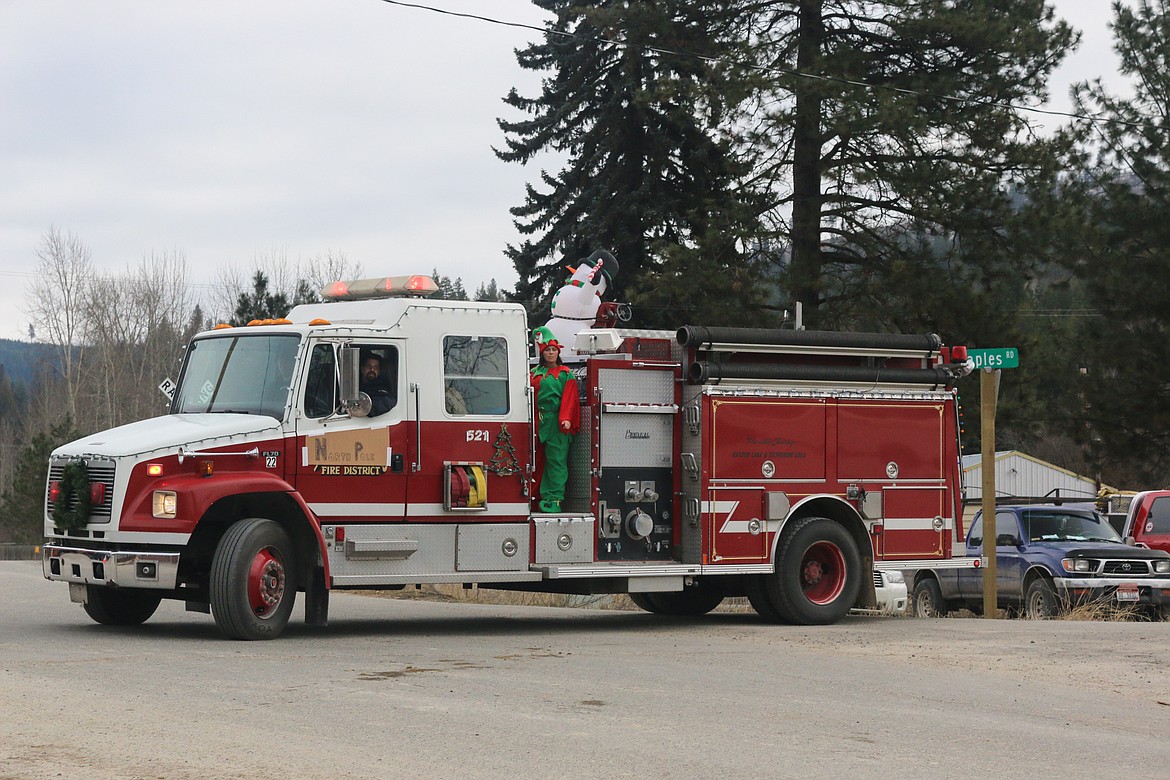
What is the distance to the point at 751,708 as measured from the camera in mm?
9352

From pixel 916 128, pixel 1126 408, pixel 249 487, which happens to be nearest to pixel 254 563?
pixel 249 487

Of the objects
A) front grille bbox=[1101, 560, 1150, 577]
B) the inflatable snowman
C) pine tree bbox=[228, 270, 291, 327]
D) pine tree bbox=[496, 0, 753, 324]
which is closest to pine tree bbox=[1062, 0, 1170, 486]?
pine tree bbox=[496, 0, 753, 324]

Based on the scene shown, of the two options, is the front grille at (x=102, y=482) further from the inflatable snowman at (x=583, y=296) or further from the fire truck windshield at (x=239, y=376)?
the inflatable snowman at (x=583, y=296)

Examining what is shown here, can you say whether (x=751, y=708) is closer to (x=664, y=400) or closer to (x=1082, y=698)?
(x=1082, y=698)

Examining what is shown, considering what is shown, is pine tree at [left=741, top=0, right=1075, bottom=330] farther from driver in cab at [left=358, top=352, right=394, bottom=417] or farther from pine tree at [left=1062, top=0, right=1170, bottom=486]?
driver in cab at [left=358, top=352, right=394, bottom=417]

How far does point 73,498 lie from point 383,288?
3390mm

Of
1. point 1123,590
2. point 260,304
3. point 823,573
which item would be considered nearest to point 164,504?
point 823,573

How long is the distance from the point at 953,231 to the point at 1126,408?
5169mm

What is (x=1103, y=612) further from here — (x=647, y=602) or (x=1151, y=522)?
(x=647, y=602)

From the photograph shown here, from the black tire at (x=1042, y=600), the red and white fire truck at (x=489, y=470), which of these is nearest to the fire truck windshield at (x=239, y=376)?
the red and white fire truck at (x=489, y=470)

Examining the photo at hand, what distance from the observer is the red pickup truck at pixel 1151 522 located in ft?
73.1

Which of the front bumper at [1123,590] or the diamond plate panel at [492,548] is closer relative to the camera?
the diamond plate panel at [492,548]

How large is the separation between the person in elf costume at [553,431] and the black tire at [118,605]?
12.1ft

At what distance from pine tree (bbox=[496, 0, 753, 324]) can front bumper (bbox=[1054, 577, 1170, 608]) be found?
11.7 m
